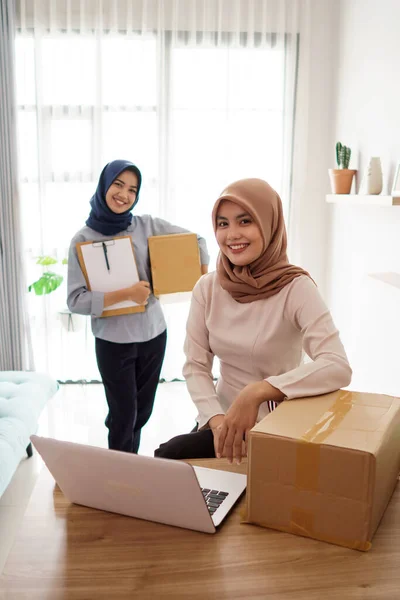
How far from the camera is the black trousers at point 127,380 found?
8.16ft

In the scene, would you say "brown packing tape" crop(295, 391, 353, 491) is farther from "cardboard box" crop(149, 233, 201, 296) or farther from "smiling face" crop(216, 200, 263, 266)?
"cardboard box" crop(149, 233, 201, 296)

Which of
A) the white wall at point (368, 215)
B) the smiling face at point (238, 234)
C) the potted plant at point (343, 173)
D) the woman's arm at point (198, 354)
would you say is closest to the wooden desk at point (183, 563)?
the woman's arm at point (198, 354)

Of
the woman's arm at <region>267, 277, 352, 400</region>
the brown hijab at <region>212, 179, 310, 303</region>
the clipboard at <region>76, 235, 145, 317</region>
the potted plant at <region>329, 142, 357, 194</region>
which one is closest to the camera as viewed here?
the woman's arm at <region>267, 277, 352, 400</region>

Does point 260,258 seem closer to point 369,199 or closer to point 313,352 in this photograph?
point 313,352

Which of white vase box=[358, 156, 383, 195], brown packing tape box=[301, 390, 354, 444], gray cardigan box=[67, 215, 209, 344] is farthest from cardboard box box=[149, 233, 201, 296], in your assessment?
brown packing tape box=[301, 390, 354, 444]

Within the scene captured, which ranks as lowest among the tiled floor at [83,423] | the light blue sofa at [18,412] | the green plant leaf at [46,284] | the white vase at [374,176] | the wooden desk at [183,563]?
the tiled floor at [83,423]

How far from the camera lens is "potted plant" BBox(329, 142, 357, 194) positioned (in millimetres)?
3344

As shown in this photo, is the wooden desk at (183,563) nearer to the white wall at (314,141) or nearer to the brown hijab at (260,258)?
the brown hijab at (260,258)

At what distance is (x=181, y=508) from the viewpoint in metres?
0.95

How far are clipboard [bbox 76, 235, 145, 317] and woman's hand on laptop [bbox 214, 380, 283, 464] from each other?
1274 millimetres

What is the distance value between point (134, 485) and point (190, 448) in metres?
0.46

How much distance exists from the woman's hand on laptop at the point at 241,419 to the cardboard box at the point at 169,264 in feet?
4.19

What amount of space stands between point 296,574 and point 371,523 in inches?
5.8

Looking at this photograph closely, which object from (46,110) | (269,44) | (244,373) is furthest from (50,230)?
(244,373)
